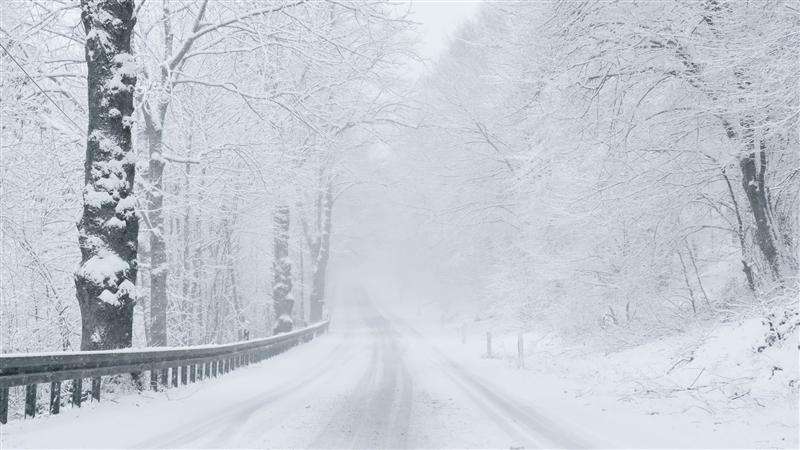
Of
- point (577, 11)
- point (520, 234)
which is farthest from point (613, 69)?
point (520, 234)

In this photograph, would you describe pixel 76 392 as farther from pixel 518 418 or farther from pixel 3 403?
pixel 518 418

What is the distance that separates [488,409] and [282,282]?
17923 millimetres

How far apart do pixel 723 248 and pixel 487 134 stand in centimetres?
1209

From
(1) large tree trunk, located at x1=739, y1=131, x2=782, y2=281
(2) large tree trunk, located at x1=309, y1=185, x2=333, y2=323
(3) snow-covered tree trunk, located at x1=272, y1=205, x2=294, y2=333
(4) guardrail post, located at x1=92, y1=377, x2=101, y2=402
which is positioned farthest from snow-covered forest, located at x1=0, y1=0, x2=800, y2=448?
(2) large tree trunk, located at x1=309, y1=185, x2=333, y2=323

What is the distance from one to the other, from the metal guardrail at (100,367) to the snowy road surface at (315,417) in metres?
0.28

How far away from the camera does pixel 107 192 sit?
9172 millimetres

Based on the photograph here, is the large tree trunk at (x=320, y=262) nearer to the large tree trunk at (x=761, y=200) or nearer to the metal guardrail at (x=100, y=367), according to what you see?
the metal guardrail at (x=100, y=367)

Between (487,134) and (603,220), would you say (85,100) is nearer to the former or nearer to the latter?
(603,220)

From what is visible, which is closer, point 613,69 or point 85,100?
point 613,69

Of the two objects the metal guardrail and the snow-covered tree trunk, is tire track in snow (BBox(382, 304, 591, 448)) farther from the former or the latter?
the snow-covered tree trunk

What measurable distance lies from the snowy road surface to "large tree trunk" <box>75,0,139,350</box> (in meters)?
1.31

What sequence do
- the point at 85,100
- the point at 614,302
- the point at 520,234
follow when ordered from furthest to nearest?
the point at 520,234
the point at 614,302
the point at 85,100

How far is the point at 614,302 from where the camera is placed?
1614cm

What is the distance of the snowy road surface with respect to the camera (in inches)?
267
